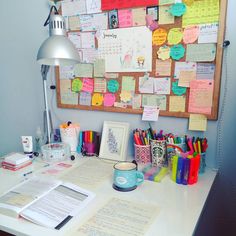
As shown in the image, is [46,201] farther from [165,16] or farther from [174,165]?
[165,16]

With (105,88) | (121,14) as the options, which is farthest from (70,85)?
(121,14)

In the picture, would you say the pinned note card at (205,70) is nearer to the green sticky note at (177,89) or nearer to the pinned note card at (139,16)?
the green sticky note at (177,89)

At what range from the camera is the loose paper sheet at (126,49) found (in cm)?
124

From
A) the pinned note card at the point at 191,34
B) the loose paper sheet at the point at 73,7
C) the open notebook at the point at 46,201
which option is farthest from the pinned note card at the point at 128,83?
the open notebook at the point at 46,201

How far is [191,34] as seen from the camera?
1129 mm

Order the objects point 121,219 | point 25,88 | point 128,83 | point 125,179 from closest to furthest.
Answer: point 121,219
point 125,179
point 128,83
point 25,88

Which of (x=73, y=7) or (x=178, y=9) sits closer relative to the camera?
(x=178, y=9)

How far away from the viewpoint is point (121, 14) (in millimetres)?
1260

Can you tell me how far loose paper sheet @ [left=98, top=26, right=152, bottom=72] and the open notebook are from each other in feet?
2.19

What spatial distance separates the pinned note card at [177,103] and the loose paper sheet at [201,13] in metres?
0.34

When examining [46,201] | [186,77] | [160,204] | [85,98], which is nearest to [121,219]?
[160,204]

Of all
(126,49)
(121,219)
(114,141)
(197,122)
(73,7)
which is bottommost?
(121,219)

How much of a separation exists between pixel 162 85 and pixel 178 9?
0.35 m

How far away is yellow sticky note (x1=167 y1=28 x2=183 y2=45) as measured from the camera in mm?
1150
